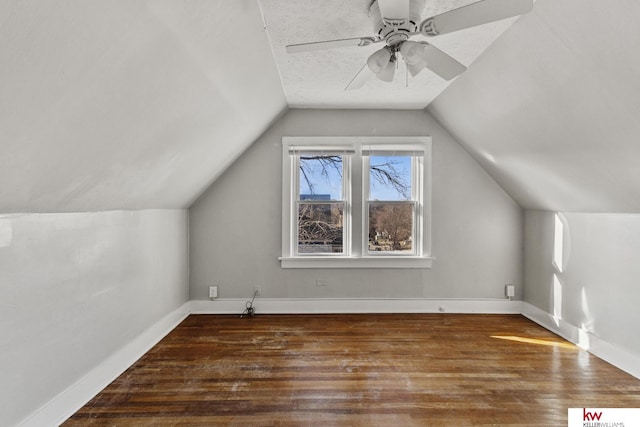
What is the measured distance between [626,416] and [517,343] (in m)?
1.11

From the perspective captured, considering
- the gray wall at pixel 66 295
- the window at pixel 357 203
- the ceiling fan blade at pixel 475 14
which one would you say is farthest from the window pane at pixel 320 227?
the ceiling fan blade at pixel 475 14

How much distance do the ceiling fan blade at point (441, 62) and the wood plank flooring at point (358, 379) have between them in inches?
80.7

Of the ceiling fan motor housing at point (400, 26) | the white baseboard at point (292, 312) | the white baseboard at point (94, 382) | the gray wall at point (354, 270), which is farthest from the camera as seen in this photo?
the gray wall at point (354, 270)

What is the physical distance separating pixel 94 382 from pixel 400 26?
289 cm

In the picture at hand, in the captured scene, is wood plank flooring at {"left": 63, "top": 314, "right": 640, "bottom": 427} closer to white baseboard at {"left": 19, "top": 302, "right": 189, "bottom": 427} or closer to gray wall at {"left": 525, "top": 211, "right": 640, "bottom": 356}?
white baseboard at {"left": 19, "top": 302, "right": 189, "bottom": 427}

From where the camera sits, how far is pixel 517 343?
128 inches

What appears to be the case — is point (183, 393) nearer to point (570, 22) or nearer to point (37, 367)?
point (37, 367)

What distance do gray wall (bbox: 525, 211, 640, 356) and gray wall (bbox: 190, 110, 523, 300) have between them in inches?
16.9

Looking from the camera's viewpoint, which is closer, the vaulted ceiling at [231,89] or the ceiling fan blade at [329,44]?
the vaulted ceiling at [231,89]

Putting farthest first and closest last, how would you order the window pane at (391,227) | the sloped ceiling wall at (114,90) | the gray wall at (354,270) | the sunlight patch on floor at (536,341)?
1. the window pane at (391,227)
2. the gray wall at (354,270)
3. the sunlight patch on floor at (536,341)
4. the sloped ceiling wall at (114,90)

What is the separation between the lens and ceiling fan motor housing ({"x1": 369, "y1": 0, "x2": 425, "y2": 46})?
1.68m

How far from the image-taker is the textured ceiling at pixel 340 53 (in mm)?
2037

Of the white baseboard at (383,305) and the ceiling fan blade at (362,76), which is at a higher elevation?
the ceiling fan blade at (362,76)

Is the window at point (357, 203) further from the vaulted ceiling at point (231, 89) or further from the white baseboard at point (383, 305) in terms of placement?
the vaulted ceiling at point (231, 89)
